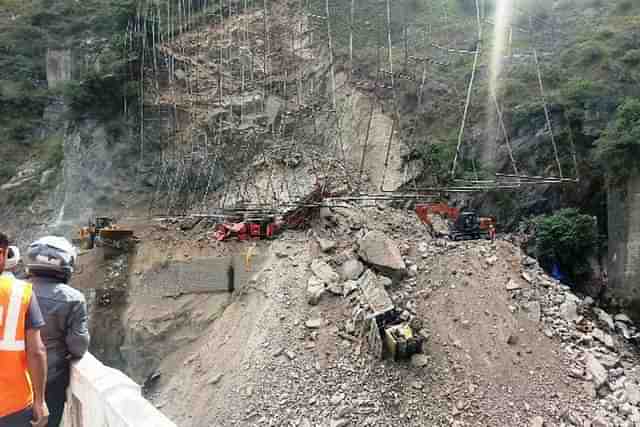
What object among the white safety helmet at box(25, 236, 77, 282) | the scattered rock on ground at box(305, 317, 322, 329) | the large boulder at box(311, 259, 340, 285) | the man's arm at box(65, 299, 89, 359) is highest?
the white safety helmet at box(25, 236, 77, 282)

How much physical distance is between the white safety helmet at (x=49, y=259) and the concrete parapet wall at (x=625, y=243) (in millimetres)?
11752

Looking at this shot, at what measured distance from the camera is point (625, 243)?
10.5 metres

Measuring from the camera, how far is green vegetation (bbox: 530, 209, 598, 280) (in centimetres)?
1075

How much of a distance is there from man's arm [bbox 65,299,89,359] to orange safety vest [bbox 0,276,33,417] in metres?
0.34

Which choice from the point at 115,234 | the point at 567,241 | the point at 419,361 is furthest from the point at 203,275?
the point at 567,241

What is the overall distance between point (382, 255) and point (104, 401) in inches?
267

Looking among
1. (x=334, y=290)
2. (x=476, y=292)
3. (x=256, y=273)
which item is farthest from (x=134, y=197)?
(x=476, y=292)

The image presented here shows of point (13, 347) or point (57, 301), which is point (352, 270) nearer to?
point (57, 301)

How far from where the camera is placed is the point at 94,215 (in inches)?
643

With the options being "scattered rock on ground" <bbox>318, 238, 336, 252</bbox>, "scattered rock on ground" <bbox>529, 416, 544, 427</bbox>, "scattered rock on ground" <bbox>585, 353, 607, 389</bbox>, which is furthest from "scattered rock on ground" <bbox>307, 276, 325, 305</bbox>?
"scattered rock on ground" <bbox>585, 353, 607, 389</bbox>

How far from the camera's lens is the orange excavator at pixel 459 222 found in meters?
10.4

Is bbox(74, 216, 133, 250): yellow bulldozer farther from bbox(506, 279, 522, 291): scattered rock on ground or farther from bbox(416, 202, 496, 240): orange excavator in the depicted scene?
bbox(506, 279, 522, 291): scattered rock on ground

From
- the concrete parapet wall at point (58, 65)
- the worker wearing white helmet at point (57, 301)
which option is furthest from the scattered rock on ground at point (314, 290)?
the concrete parapet wall at point (58, 65)

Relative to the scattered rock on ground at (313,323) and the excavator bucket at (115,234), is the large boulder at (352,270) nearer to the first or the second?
the scattered rock on ground at (313,323)
